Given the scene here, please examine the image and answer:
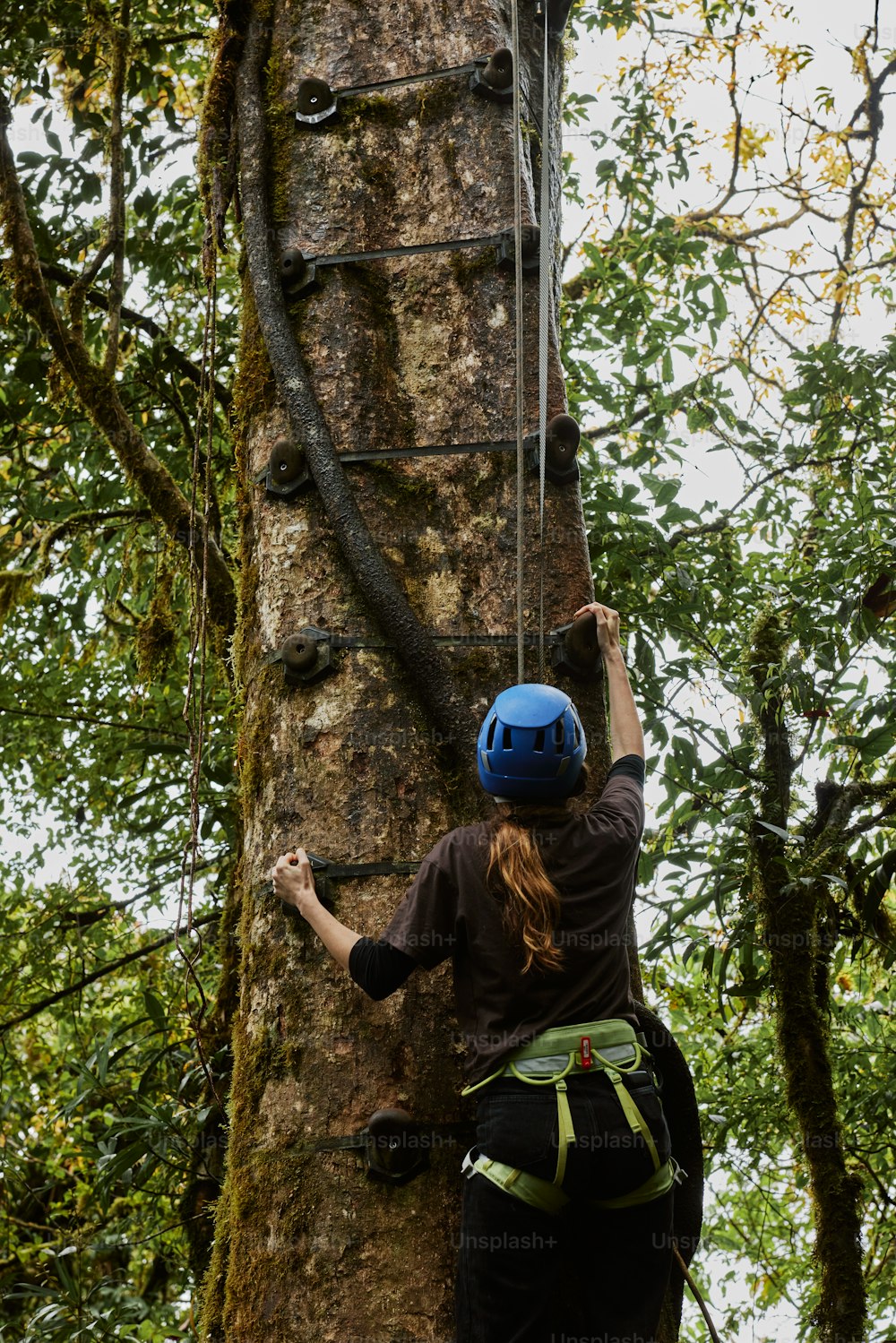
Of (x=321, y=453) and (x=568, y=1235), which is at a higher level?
(x=321, y=453)

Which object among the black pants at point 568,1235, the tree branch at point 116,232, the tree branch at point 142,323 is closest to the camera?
the black pants at point 568,1235

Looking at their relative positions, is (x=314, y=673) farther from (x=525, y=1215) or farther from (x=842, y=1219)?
(x=842, y=1219)

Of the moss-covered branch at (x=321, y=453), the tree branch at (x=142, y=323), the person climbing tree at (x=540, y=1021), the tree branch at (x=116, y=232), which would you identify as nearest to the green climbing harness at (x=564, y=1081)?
the person climbing tree at (x=540, y=1021)

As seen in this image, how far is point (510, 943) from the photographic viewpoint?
2148 millimetres

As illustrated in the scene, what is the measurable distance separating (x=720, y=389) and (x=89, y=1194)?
5979 millimetres

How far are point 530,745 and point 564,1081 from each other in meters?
0.57

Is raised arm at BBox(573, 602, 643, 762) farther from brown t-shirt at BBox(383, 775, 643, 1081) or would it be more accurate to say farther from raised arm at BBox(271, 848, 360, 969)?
raised arm at BBox(271, 848, 360, 969)

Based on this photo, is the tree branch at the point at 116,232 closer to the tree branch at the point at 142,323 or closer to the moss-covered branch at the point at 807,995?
the tree branch at the point at 142,323

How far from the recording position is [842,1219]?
13.4 ft

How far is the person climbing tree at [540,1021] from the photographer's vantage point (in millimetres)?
1982

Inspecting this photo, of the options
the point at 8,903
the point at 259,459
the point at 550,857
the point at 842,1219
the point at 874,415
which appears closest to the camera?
the point at 550,857

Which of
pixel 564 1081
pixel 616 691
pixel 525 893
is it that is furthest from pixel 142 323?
pixel 564 1081

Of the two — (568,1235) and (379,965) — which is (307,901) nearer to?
(379,965)

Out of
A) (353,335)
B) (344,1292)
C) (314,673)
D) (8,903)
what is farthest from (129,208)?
(344,1292)
